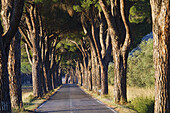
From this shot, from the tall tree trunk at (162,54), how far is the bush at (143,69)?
18828 mm

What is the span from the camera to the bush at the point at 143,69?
30389 mm

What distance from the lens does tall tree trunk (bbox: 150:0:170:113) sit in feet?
27.6

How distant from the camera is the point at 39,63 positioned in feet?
80.8

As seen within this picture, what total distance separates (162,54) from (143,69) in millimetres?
25080

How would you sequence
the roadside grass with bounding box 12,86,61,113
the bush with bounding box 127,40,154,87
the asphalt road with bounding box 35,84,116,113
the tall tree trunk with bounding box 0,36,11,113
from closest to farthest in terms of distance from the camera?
the tall tree trunk with bounding box 0,36,11,113
the roadside grass with bounding box 12,86,61,113
the asphalt road with bounding box 35,84,116,113
the bush with bounding box 127,40,154,87

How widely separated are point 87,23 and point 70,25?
183 centimetres

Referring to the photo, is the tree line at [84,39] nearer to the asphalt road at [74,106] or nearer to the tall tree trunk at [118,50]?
the tall tree trunk at [118,50]

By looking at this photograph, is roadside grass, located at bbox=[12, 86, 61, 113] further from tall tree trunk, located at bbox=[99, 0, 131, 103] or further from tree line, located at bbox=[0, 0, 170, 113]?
tall tree trunk, located at bbox=[99, 0, 131, 103]

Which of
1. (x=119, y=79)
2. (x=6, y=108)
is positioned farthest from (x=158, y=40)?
(x=119, y=79)

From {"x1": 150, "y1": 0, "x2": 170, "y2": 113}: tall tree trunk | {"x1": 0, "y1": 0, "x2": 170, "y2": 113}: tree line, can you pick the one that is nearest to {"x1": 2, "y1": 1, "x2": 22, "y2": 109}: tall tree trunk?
{"x1": 0, "y1": 0, "x2": 170, "y2": 113}: tree line

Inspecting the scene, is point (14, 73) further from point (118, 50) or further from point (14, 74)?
point (118, 50)

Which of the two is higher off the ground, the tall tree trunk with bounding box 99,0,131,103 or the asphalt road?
the tall tree trunk with bounding box 99,0,131,103

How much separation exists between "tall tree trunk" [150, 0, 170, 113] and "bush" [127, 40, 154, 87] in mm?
18828

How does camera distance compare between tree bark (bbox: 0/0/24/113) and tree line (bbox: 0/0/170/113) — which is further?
tree line (bbox: 0/0/170/113)
